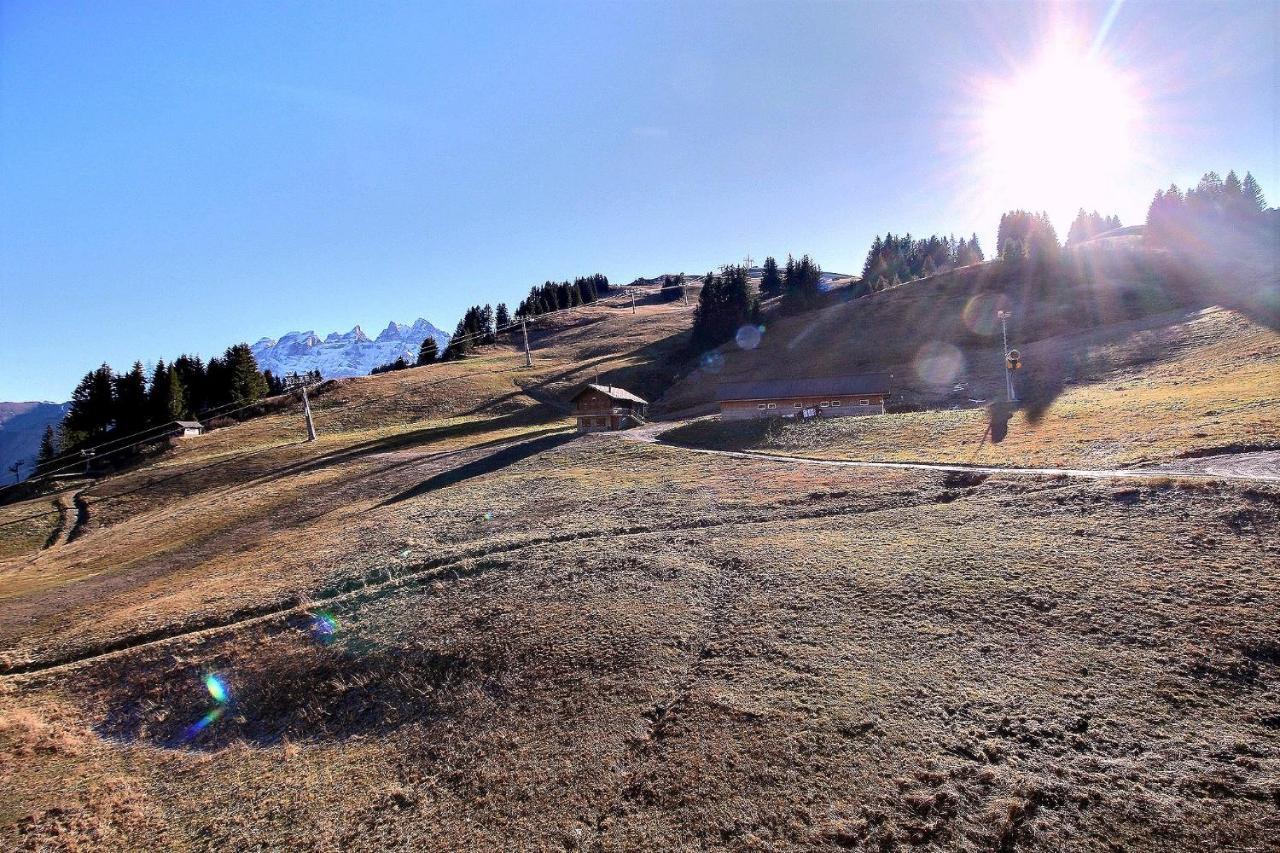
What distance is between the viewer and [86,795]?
16484 millimetres

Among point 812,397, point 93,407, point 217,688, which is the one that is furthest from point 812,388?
point 93,407

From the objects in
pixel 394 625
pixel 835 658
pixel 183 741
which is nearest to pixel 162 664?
pixel 183 741

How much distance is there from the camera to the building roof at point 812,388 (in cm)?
6481

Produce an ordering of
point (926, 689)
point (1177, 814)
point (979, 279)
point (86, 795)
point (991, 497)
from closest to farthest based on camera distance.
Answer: point (1177, 814), point (926, 689), point (86, 795), point (991, 497), point (979, 279)

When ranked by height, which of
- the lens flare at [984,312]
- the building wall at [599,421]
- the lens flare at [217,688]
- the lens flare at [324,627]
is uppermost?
the lens flare at [984,312]

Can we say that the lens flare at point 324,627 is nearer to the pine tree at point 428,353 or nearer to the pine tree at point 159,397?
the pine tree at point 159,397

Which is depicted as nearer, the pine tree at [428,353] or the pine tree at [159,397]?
the pine tree at [159,397]

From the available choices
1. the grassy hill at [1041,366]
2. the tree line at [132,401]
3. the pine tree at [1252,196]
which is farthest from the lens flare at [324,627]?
the pine tree at [1252,196]

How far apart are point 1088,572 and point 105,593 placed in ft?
158

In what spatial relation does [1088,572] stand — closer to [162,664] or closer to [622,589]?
[622,589]

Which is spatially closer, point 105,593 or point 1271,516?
point 1271,516

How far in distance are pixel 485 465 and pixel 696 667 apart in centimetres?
3970

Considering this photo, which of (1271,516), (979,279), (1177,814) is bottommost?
(1177,814)

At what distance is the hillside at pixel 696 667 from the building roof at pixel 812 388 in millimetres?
22828
